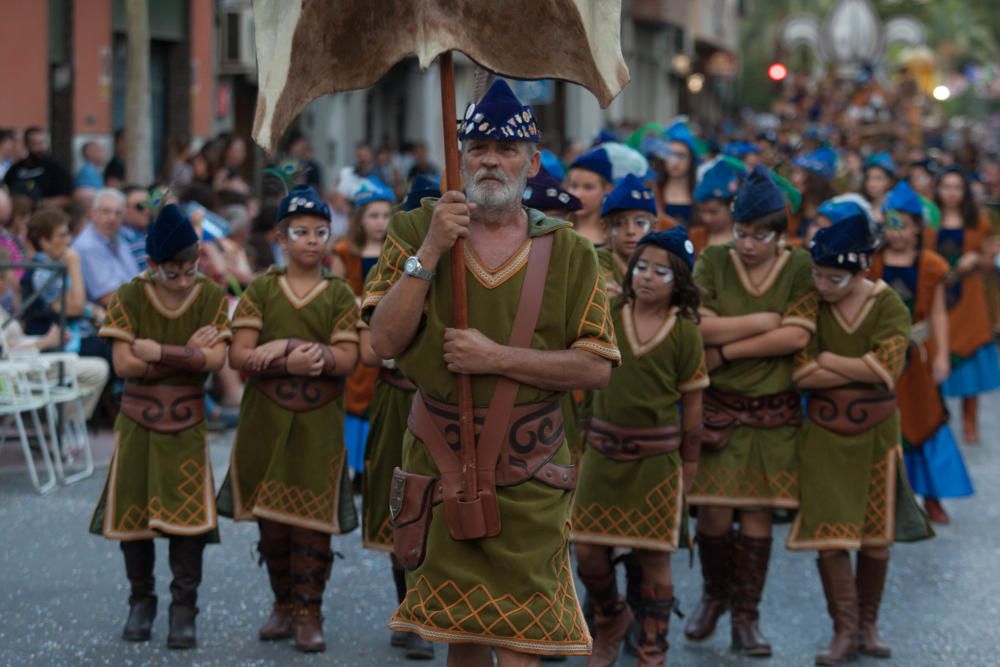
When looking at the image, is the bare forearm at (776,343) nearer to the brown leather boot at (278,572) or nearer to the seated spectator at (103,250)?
the brown leather boot at (278,572)

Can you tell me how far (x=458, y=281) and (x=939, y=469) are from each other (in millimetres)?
4722

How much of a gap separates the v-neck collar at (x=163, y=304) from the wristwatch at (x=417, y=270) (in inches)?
79.6

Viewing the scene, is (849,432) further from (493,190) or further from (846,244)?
(493,190)

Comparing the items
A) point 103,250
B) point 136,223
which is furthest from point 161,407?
point 136,223

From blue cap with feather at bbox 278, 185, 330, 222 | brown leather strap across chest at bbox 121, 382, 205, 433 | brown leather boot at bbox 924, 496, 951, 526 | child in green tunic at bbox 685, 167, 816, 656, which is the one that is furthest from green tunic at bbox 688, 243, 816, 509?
brown leather boot at bbox 924, 496, 951, 526

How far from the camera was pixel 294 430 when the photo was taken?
650 cm

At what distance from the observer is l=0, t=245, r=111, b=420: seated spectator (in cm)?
982

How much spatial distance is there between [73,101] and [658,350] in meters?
13.7

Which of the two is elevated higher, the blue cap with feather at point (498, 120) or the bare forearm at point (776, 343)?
the blue cap with feather at point (498, 120)

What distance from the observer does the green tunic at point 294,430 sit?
255 inches

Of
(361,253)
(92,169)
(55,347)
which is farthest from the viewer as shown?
(92,169)

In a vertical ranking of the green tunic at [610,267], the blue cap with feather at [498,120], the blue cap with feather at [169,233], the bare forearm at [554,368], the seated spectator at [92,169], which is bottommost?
the bare forearm at [554,368]

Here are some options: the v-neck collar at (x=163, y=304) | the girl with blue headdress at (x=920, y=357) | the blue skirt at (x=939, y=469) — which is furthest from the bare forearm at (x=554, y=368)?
the blue skirt at (x=939, y=469)

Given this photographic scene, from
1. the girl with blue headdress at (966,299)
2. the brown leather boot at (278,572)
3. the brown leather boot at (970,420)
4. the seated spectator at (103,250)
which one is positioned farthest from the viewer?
the brown leather boot at (970,420)
